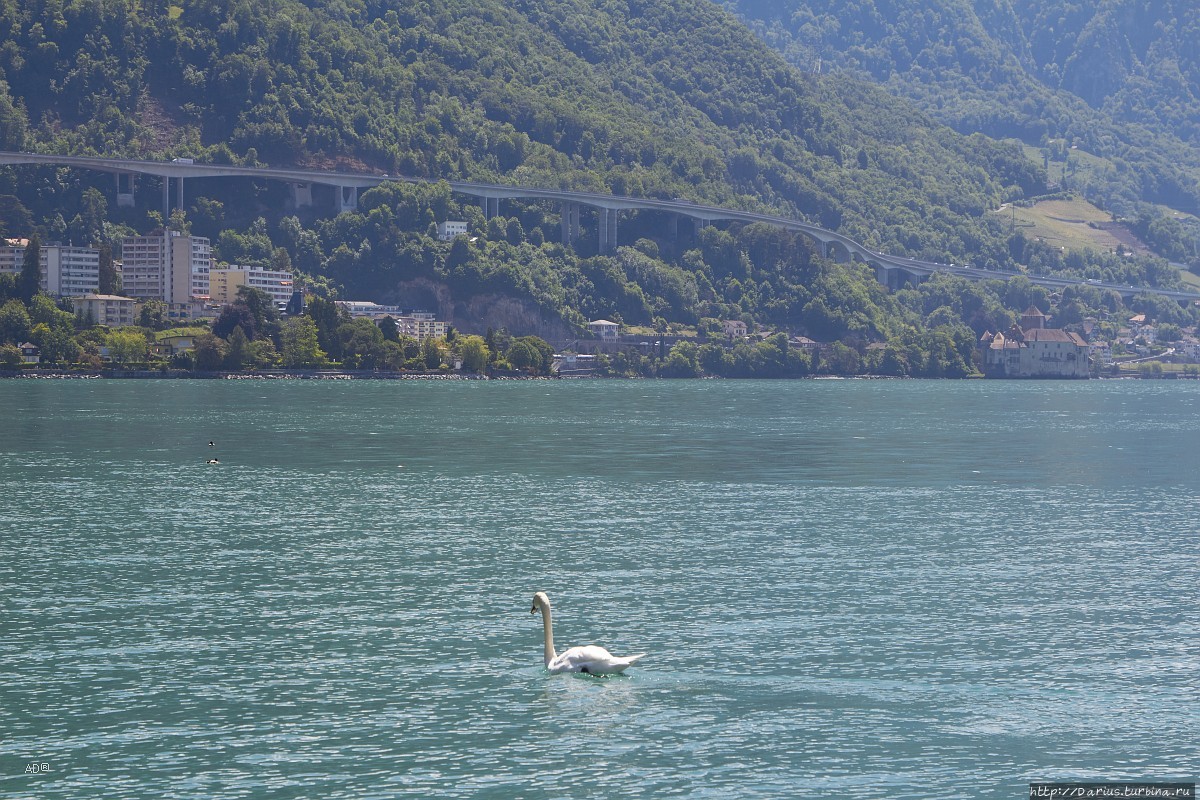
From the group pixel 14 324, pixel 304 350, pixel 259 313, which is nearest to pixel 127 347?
pixel 14 324

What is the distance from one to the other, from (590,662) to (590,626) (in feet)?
16.0

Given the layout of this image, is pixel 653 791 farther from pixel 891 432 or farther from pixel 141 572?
pixel 891 432

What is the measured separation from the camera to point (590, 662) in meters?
30.9

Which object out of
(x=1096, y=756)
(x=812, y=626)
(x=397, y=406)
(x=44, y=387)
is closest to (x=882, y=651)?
(x=812, y=626)

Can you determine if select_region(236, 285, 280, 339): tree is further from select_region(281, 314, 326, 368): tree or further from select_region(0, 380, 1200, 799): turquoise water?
select_region(0, 380, 1200, 799): turquoise water

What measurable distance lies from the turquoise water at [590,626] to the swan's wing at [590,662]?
0.97 feet

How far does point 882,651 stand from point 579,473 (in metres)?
38.4

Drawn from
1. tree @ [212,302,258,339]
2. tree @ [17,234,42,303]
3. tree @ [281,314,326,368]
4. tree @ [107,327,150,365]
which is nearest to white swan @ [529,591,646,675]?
tree @ [107,327,150,365]

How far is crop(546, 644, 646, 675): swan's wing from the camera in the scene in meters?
30.9

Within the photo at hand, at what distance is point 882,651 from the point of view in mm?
33500

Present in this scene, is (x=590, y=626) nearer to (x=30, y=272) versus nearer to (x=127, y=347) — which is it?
(x=127, y=347)

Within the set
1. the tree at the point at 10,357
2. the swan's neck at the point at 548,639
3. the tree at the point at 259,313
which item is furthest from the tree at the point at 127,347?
the swan's neck at the point at 548,639

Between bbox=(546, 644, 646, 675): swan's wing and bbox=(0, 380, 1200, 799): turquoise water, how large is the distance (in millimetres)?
294

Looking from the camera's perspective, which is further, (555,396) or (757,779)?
(555,396)
